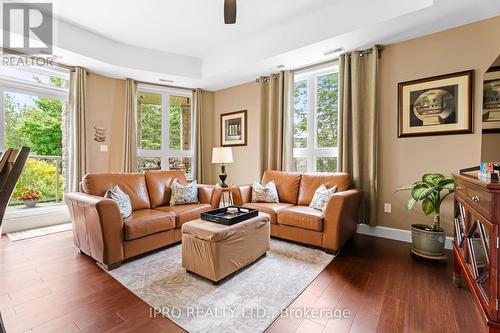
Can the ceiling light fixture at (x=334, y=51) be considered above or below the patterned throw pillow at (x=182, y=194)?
above

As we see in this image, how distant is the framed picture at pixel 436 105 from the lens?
2.66 meters

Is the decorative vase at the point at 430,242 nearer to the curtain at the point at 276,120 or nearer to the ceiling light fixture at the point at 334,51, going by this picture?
the curtain at the point at 276,120

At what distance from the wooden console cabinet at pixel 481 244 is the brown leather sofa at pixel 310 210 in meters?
0.99

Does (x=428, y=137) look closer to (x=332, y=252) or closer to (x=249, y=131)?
(x=332, y=252)

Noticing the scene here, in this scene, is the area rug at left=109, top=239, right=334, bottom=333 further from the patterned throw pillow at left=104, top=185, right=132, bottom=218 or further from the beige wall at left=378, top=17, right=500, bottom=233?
the beige wall at left=378, top=17, right=500, bottom=233

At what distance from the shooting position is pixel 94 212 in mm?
2188

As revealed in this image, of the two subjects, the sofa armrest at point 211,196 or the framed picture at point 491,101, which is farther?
the sofa armrest at point 211,196

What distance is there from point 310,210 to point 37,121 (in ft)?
14.7

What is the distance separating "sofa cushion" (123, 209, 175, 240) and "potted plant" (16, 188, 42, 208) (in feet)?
7.27

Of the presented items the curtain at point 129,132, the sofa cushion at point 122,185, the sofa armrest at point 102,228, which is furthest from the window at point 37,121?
the sofa armrest at point 102,228

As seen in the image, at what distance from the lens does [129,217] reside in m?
2.54

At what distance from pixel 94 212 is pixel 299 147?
3139 millimetres

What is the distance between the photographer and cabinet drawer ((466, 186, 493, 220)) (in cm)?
126

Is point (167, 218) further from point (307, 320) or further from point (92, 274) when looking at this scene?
point (307, 320)
